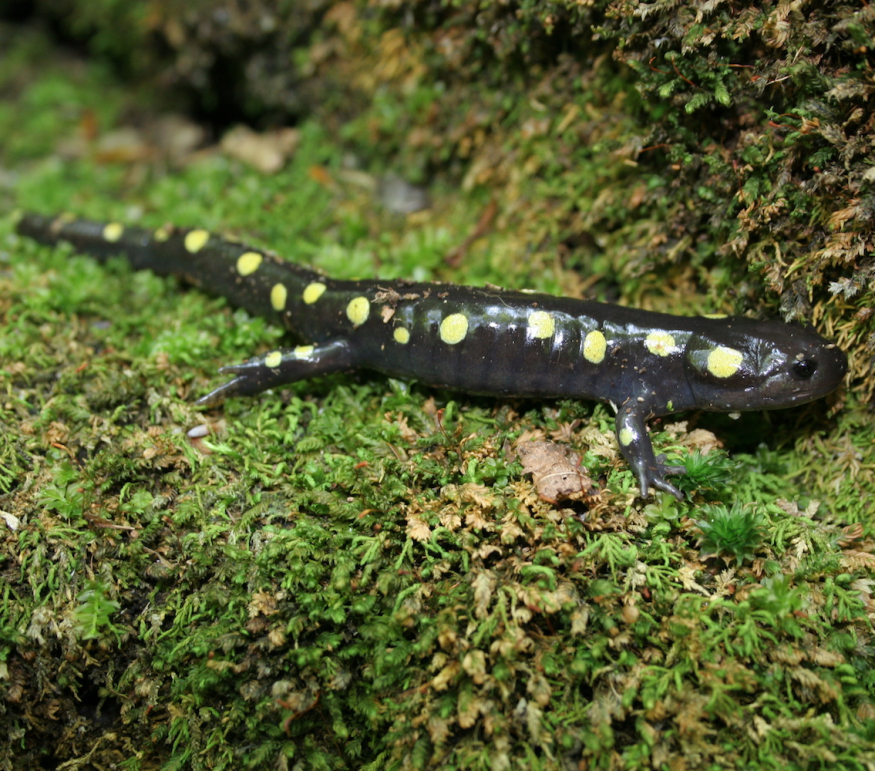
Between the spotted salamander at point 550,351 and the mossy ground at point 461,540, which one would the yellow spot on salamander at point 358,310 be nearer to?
the spotted salamander at point 550,351

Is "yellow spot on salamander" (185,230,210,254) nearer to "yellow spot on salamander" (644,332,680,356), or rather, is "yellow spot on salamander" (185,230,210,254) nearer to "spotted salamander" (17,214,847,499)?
"spotted salamander" (17,214,847,499)

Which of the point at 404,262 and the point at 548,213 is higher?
the point at 548,213

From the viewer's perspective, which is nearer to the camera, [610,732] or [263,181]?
[610,732]

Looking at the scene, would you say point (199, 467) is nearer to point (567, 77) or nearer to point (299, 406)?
point (299, 406)

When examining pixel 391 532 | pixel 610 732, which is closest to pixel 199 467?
pixel 391 532

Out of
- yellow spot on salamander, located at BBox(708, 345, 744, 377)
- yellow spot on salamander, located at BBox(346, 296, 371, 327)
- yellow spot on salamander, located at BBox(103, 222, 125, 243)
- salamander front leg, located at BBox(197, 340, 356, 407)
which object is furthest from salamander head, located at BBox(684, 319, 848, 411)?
yellow spot on salamander, located at BBox(103, 222, 125, 243)

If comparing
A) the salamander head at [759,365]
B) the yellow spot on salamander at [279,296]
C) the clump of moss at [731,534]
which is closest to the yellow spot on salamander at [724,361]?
the salamander head at [759,365]

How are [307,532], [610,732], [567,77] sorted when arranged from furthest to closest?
[567,77] → [307,532] → [610,732]

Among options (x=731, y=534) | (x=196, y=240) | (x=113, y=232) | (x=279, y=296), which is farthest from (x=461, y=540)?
(x=113, y=232)
